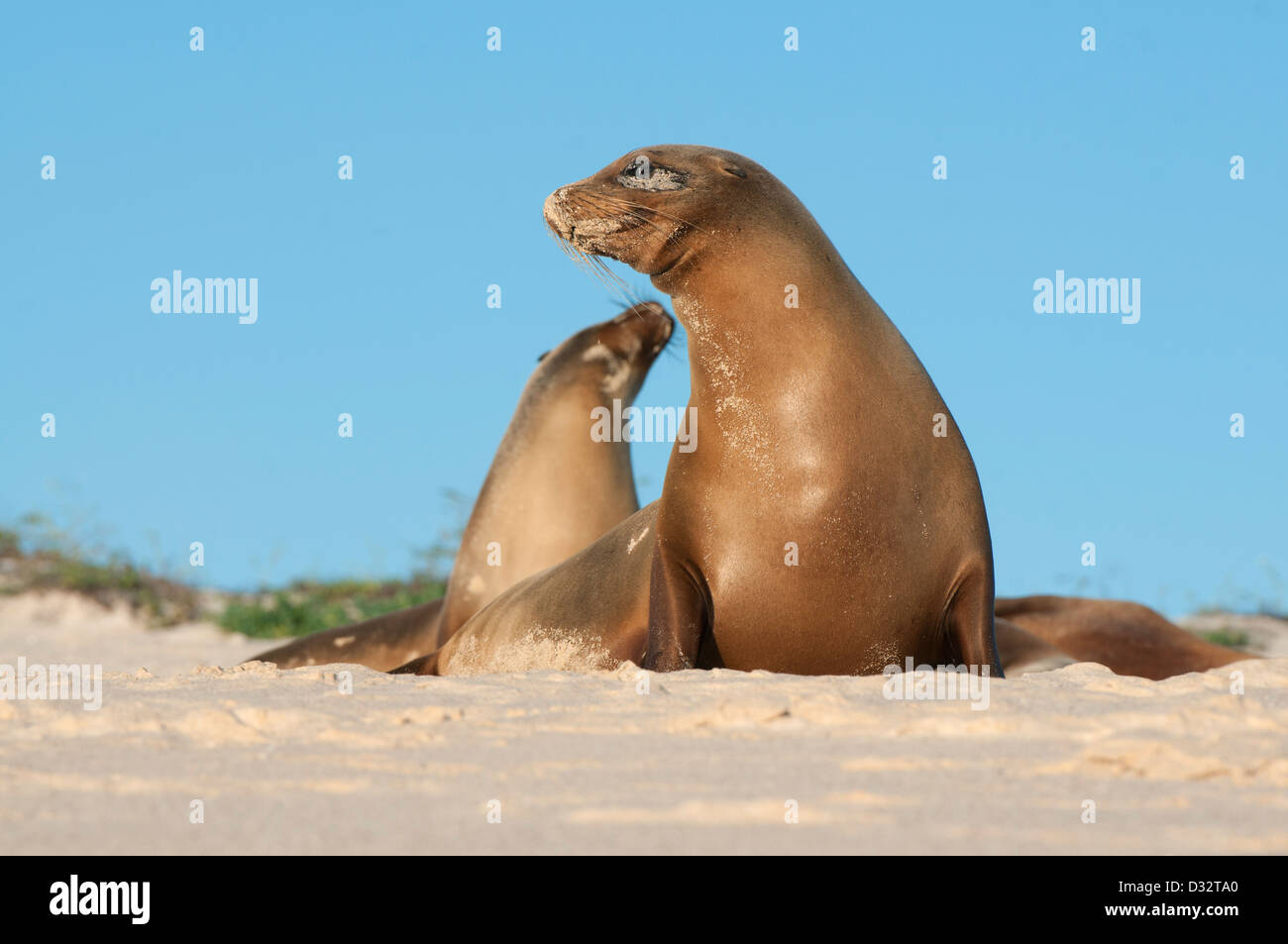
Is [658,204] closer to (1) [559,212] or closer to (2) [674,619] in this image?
(1) [559,212]

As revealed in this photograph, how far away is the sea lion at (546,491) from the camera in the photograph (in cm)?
823

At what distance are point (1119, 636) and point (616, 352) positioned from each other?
314cm

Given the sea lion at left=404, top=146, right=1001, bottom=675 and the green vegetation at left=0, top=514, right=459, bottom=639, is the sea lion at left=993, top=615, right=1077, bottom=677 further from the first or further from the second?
the green vegetation at left=0, top=514, right=459, bottom=639

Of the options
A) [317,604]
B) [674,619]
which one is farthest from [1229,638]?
[674,619]

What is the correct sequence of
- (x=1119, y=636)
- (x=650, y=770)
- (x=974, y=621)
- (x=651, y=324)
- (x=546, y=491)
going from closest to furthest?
(x=650, y=770)
(x=974, y=621)
(x=1119, y=636)
(x=651, y=324)
(x=546, y=491)

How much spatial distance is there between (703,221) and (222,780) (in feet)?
9.29

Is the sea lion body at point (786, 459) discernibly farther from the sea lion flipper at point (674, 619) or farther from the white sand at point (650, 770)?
the white sand at point (650, 770)

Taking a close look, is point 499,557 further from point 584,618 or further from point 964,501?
point 964,501

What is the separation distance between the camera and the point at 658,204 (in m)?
4.97

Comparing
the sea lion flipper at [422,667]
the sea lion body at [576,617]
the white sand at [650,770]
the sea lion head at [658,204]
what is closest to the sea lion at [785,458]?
the sea lion head at [658,204]

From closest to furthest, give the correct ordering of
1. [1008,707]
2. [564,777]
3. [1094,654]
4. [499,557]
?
[564,777], [1008,707], [1094,654], [499,557]

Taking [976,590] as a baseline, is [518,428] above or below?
above
